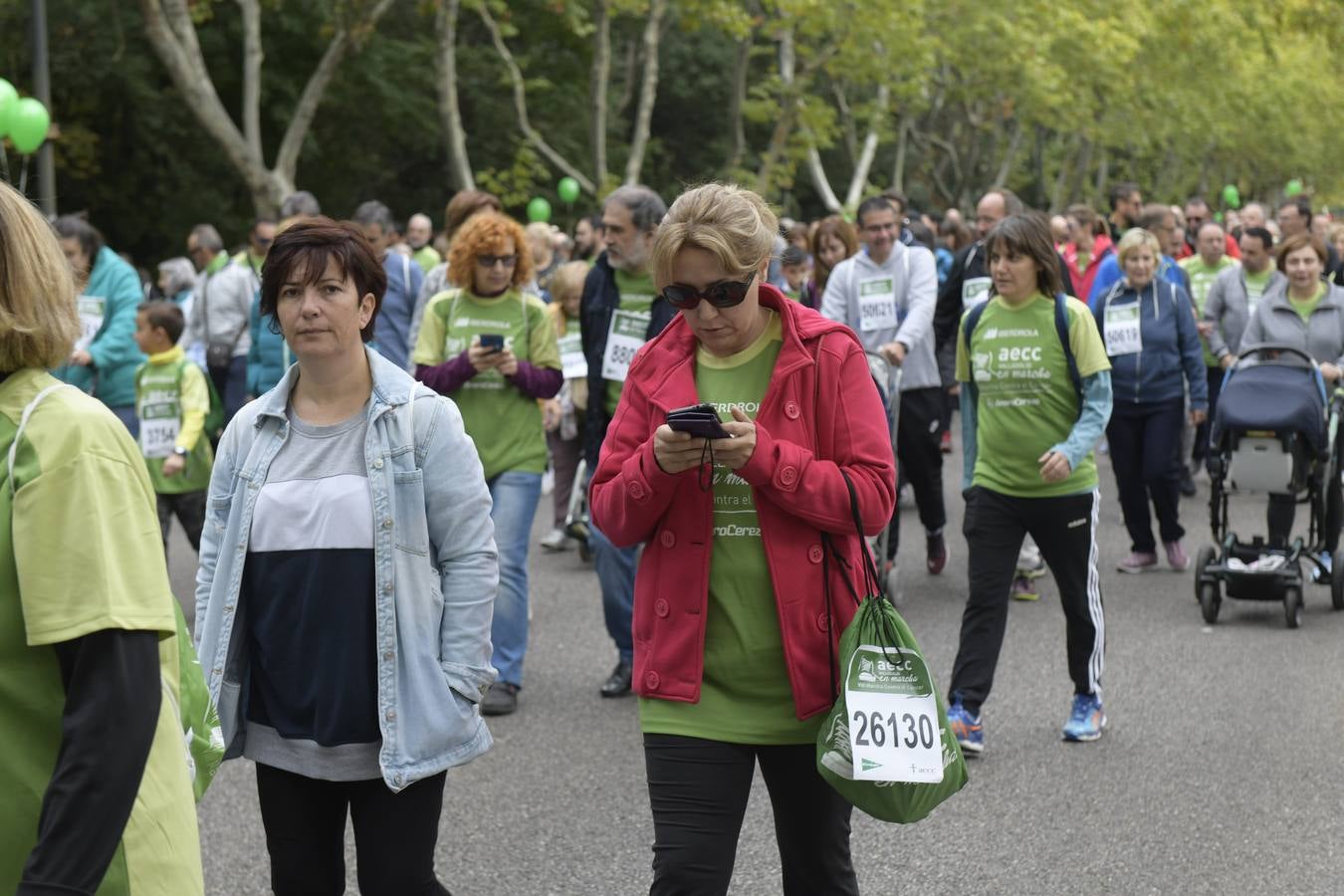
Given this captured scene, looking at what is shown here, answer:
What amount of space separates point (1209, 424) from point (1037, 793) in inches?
321

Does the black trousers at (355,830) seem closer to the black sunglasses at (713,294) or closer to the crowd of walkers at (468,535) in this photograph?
the crowd of walkers at (468,535)

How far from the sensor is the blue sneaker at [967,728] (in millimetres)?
6578

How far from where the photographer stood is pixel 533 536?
1255 cm

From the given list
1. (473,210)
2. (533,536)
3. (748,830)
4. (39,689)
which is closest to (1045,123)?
(533,536)

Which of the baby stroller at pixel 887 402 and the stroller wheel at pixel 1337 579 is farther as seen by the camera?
the stroller wheel at pixel 1337 579

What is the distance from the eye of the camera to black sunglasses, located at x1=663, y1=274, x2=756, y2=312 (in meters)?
3.63

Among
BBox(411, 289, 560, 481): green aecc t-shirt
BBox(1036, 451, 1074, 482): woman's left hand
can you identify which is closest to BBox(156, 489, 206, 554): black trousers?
BBox(411, 289, 560, 481): green aecc t-shirt

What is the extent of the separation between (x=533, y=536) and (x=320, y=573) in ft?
29.3

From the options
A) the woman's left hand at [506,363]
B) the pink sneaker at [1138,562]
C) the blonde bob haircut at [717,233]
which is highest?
Answer: the blonde bob haircut at [717,233]

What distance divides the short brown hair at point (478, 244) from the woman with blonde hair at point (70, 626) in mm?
4957

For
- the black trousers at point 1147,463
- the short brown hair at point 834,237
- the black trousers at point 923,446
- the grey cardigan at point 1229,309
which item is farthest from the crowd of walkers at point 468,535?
the grey cardigan at point 1229,309

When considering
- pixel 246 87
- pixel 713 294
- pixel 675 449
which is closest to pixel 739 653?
pixel 675 449

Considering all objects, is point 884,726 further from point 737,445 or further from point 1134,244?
point 1134,244

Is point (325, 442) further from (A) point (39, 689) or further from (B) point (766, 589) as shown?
(A) point (39, 689)
